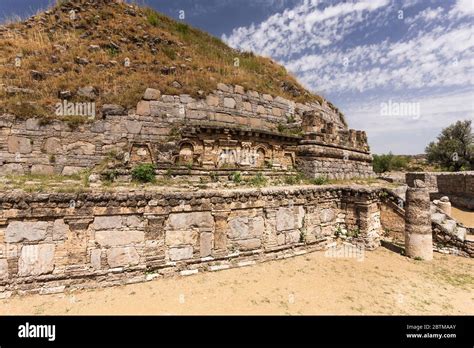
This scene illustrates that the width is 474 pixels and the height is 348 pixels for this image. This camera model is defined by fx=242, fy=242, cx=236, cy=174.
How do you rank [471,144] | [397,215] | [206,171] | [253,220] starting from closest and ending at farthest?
[253,220], [206,171], [397,215], [471,144]

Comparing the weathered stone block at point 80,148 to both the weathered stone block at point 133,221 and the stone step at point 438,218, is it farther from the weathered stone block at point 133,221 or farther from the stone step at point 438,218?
the stone step at point 438,218

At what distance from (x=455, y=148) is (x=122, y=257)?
3538 cm

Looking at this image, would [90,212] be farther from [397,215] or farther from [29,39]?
[29,39]

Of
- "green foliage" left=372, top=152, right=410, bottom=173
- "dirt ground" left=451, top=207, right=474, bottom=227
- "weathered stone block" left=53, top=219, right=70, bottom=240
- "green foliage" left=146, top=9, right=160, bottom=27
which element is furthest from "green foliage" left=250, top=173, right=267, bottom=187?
"green foliage" left=372, top=152, right=410, bottom=173

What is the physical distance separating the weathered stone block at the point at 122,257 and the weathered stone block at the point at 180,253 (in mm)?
783

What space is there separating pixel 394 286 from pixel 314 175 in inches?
197

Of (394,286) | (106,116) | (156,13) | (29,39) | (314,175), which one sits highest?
(156,13)

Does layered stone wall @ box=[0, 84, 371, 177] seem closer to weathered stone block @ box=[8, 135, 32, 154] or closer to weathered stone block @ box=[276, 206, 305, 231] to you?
weathered stone block @ box=[8, 135, 32, 154]

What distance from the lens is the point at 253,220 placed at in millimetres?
6859

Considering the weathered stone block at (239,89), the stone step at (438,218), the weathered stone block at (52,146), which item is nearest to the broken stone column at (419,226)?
the stone step at (438,218)

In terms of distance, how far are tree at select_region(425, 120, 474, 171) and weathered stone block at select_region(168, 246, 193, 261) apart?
108 ft

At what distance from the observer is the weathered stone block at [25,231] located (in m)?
5.02
